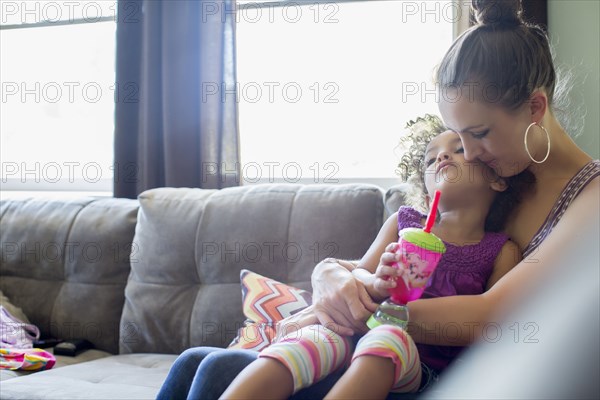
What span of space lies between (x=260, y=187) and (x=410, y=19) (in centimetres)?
102

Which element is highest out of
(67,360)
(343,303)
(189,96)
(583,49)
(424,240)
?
(583,49)

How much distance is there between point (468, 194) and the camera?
1534mm

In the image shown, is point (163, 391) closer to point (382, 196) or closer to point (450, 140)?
point (450, 140)

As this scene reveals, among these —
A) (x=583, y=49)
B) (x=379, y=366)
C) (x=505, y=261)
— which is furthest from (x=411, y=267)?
(x=583, y=49)

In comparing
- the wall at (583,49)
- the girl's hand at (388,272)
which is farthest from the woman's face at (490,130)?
the wall at (583,49)

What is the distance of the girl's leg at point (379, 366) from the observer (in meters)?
1.17

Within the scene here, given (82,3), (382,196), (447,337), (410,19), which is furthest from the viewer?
(82,3)

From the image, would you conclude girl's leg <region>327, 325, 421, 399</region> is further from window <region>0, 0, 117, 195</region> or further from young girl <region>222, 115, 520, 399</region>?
window <region>0, 0, 117, 195</region>

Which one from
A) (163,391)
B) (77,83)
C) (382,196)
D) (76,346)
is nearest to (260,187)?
(382,196)

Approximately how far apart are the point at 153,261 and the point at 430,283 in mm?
1059

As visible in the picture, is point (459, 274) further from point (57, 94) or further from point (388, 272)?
point (57, 94)

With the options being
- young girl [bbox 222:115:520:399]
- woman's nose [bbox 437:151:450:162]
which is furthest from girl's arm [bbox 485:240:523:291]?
woman's nose [bbox 437:151:450:162]

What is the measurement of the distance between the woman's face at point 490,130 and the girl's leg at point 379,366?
1.43ft

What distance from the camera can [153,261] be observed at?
227 cm
